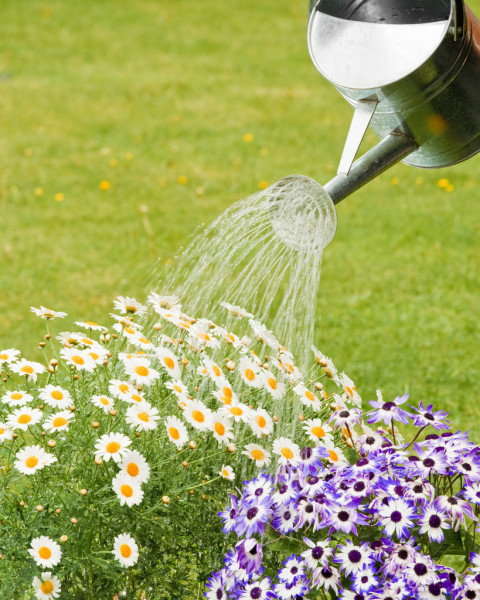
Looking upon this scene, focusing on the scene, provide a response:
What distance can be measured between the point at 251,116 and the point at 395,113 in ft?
18.5

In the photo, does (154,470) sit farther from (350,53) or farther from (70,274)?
(70,274)

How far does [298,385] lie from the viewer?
2.09 m

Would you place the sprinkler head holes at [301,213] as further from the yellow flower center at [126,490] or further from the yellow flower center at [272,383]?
the yellow flower center at [126,490]

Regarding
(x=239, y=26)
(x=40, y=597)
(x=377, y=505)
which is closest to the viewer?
(x=40, y=597)

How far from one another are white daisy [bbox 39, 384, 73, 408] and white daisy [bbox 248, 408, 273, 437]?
→ 40 centimetres

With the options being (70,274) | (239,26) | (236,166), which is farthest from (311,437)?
(239,26)

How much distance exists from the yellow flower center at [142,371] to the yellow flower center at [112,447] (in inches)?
7.4

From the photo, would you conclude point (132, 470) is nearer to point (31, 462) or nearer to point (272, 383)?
point (31, 462)

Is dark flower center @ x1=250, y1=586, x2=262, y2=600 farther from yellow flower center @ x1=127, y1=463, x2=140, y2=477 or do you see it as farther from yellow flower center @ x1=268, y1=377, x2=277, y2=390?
yellow flower center @ x1=268, y1=377, x2=277, y2=390

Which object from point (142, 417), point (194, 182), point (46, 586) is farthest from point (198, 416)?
point (194, 182)

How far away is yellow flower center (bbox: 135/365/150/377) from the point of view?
1924mm

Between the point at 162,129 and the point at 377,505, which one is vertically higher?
the point at 162,129

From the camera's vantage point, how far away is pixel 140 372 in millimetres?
1926

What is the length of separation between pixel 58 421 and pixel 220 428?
1.14 feet
